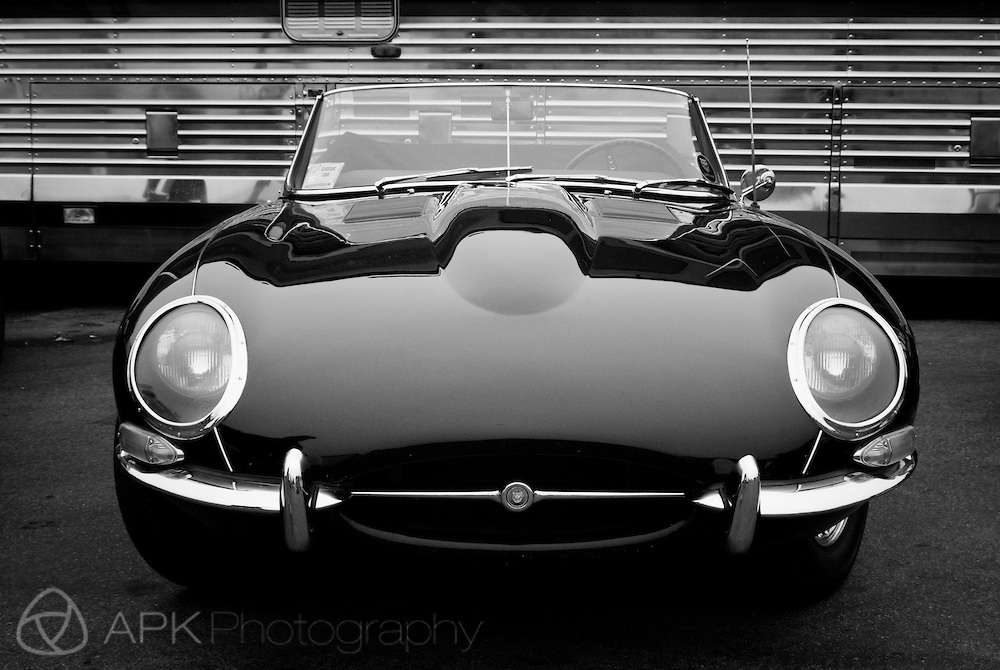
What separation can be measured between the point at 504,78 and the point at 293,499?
4.83 meters

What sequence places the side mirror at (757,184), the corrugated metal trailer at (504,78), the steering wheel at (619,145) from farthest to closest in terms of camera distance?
the corrugated metal trailer at (504,78), the side mirror at (757,184), the steering wheel at (619,145)

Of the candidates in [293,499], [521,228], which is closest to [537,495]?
[293,499]

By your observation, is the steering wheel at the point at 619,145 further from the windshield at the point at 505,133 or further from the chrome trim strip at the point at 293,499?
the chrome trim strip at the point at 293,499

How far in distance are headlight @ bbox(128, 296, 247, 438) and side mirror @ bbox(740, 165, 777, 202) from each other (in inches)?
71.0

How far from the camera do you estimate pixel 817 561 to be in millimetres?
2223

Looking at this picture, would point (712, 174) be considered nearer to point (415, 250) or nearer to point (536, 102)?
point (536, 102)

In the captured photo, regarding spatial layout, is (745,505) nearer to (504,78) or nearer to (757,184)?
(757,184)

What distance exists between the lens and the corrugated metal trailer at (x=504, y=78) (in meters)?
6.13

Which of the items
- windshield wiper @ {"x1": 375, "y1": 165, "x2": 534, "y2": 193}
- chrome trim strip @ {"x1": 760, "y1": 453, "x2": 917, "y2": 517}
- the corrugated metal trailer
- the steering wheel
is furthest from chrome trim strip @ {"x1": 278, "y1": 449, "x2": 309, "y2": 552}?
the corrugated metal trailer

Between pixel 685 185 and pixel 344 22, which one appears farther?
pixel 344 22

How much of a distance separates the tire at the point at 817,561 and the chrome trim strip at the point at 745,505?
419 millimetres

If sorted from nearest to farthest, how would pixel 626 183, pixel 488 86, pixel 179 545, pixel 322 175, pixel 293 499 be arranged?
pixel 293 499
pixel 179 545
pixel 626 183
pixel 322 175
pixel 488 86

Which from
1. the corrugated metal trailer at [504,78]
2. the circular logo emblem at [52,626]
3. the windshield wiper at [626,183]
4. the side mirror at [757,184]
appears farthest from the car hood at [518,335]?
the corrugated metal trailer at [504,78]

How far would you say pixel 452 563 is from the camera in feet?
5.94
